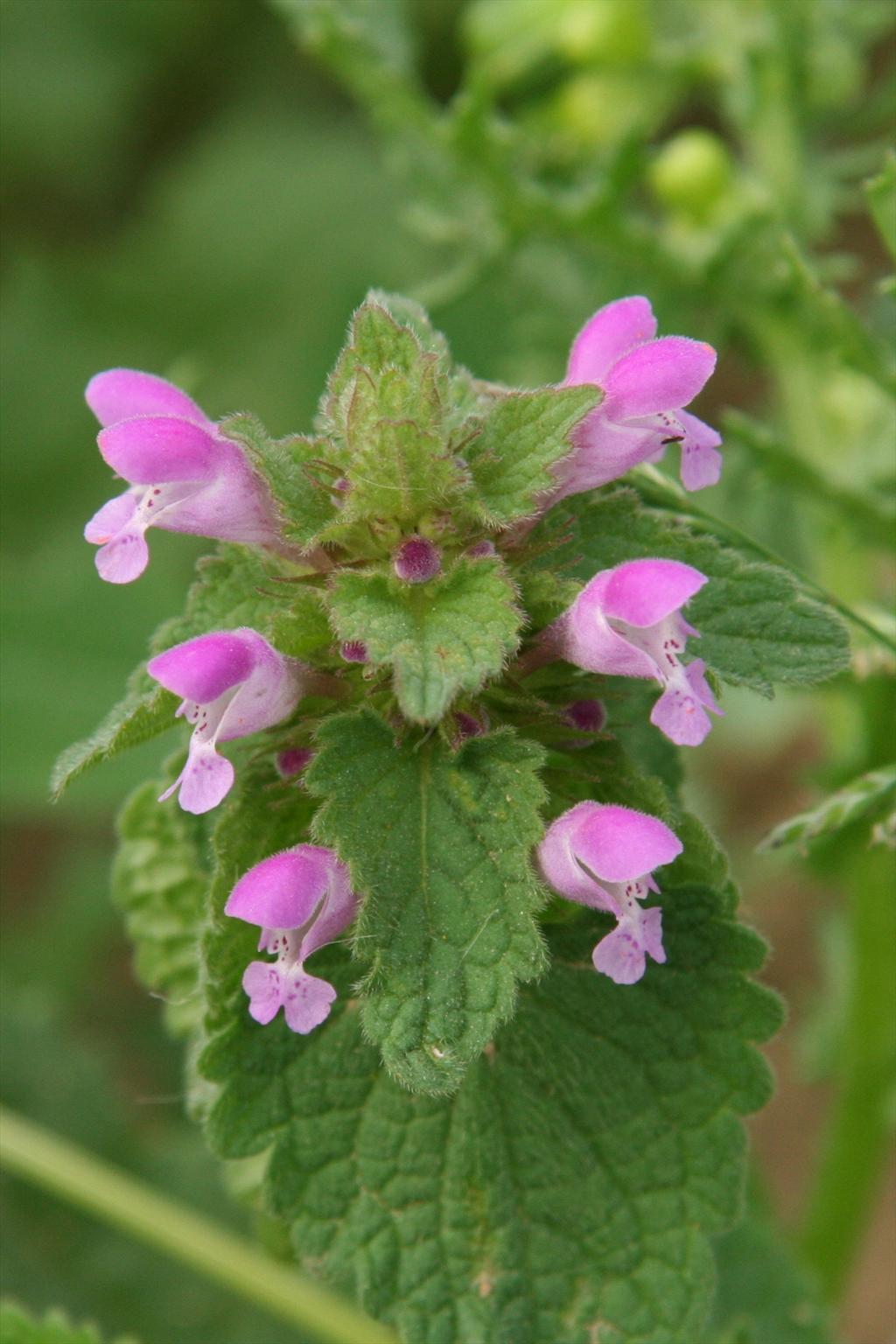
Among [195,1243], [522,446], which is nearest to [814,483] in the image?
[522,446]

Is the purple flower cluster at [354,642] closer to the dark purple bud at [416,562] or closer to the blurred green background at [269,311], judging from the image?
the dark purple bud at [416,562]

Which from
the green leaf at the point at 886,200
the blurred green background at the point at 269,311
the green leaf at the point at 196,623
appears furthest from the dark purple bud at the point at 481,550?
the blurred green background at the point at 269,311

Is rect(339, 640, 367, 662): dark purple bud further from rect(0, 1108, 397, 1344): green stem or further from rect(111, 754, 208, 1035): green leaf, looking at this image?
rect(0, 1108, 397, 1344): green stem

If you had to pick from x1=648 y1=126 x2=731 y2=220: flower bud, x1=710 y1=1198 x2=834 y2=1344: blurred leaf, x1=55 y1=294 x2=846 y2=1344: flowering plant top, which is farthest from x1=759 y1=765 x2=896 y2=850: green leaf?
x1=648 y1=126 x2=731 y2=220: flower bud

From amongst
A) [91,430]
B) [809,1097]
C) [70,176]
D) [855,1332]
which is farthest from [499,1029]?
[70,176]

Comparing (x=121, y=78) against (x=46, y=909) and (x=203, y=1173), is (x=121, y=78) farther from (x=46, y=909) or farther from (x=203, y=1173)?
(x=203, y=1173)

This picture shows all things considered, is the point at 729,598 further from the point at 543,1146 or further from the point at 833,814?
the point at 543,1146
